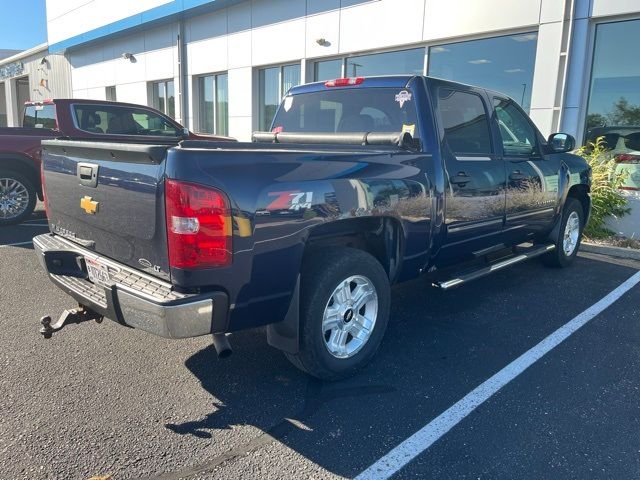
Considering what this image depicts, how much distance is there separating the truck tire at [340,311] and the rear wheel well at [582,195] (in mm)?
3655

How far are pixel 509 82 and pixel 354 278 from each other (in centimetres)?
708

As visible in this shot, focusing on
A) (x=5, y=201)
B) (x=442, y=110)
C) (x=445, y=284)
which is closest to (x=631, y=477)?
(x=445, y=284)

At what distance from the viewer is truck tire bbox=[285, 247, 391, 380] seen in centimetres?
299

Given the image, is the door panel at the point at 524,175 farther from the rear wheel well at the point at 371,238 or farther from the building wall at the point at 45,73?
the building wall at the point at 45,73

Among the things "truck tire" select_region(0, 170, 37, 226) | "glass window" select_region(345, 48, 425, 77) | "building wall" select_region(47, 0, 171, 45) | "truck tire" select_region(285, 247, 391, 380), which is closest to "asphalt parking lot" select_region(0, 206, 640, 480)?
"truck tire" select_region(285, 247, 391, 380)

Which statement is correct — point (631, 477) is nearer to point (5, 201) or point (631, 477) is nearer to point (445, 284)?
point (445, 284)

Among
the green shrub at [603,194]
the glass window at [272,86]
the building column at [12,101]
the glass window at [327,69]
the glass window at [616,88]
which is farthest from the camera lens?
the building column at [12,101]

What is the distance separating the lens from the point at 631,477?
242 cm

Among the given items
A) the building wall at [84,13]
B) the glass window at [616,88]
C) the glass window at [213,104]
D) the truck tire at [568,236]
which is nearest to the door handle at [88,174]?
the truck tire at [568,236]

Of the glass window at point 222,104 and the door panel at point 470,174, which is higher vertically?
the glass window at point 222,104

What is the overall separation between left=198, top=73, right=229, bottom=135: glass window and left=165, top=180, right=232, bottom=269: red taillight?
12.8 metres

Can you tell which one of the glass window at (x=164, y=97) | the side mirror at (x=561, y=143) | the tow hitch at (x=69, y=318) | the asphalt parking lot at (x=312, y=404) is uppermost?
the glass window at (x=164, y=97)

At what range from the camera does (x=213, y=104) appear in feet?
49.9

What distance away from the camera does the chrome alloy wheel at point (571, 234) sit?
5981 millimetres
